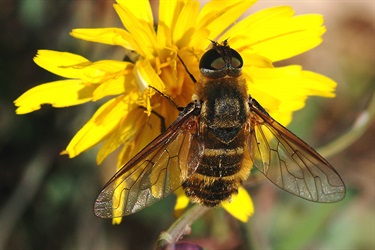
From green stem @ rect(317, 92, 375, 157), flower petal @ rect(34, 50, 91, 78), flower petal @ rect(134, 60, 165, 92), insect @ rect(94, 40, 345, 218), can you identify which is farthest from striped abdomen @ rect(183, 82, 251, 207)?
green stem @ rect(317, 92, 375, 157)

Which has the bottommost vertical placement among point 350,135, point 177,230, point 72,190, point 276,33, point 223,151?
point 72,190

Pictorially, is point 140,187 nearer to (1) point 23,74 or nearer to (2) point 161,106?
(2) point 161,106

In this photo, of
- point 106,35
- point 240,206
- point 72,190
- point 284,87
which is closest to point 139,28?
point 106,35

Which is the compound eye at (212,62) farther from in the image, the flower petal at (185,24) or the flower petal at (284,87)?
the flower petal at (284,87)

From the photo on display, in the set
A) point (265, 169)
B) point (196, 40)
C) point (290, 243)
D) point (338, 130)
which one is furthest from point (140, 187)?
point (338, 130)

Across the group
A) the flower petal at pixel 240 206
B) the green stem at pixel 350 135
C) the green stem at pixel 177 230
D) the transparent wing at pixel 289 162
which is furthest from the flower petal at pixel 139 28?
the green stem at pixel 350 135

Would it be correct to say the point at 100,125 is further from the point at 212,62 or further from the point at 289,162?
the point at 289,162
